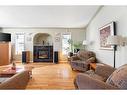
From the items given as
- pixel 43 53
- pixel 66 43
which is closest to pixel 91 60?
pixel 66 43

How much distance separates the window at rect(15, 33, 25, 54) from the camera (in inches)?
357

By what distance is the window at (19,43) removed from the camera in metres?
9.06

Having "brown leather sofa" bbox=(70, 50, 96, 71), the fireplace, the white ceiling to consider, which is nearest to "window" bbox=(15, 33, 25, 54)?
the fireplace

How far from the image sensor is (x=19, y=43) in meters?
9.10

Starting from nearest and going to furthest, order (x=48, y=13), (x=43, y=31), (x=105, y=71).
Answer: (x=105, y=71) < (x=48, y=13) < (x=43, y=31)

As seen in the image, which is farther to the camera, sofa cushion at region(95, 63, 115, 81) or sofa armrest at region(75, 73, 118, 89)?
sofa cushion at region(95, 63, 115, 81)

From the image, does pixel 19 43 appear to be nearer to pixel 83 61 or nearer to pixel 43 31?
pixel 43 31

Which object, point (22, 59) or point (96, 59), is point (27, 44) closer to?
point (22, 59)

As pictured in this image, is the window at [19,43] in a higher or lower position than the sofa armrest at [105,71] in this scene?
higher

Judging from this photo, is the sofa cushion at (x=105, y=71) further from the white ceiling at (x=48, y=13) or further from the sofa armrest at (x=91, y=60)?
the sofa armrest at (x=91, y=60)

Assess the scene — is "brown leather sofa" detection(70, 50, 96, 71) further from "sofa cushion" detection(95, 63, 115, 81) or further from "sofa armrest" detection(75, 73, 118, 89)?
"sofa armrest" detection(75, 73, 118, 89)

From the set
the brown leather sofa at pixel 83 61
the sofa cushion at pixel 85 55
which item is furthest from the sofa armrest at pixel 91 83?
the sofa cushion at pixel 85 55

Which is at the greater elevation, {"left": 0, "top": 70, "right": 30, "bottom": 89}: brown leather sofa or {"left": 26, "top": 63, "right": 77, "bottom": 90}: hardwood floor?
{"left": 0, "top": 70, "right": 30, "bottom": 89}: brown leather sofa
